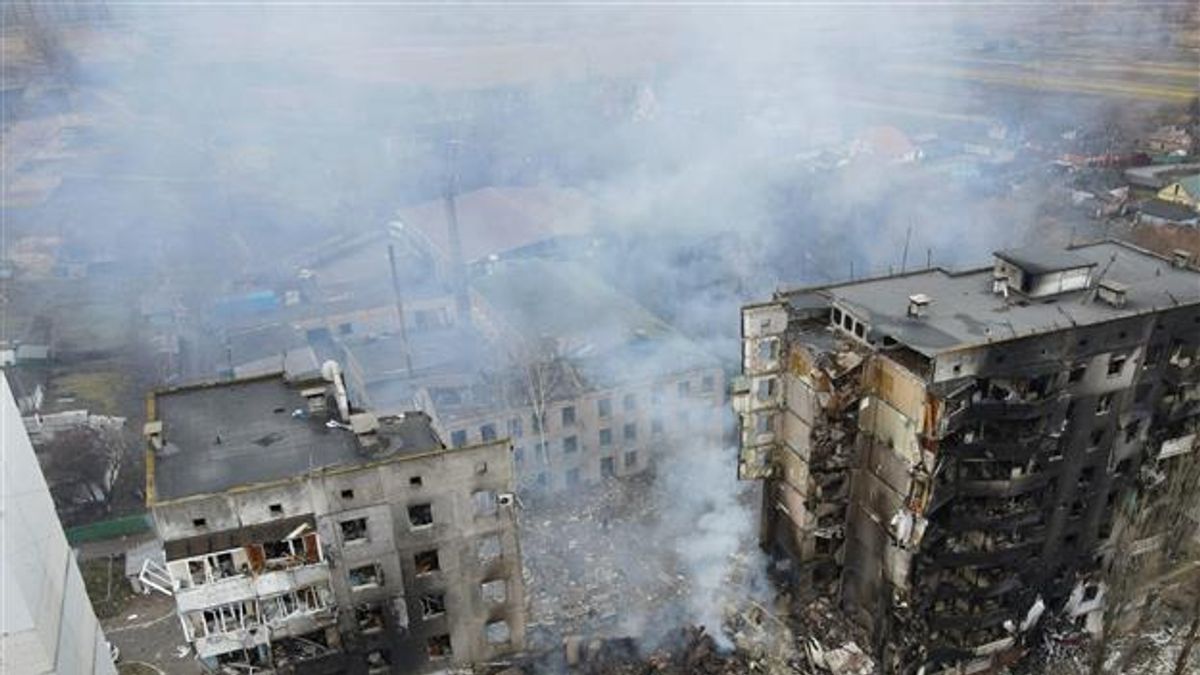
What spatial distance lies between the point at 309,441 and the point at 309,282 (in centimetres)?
3156

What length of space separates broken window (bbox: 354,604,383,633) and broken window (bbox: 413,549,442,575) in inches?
41.9

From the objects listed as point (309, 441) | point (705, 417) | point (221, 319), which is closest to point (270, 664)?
point (309, 441)

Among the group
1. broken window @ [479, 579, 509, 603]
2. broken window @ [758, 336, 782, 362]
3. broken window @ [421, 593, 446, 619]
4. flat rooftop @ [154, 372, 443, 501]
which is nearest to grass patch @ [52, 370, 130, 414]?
flat rooftop @ [154, 372, 443, 501]

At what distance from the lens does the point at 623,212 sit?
51.3 metres

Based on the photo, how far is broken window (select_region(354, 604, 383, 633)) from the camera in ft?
59.1

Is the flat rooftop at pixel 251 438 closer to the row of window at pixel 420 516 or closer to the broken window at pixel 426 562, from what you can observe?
the row of window at pixel 420 516

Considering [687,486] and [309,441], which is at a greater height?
[309,441]

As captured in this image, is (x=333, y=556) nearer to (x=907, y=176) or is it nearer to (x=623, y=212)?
(x=623, y=212)

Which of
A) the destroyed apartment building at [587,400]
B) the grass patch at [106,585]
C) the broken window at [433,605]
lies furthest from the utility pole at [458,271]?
the broken window at [433,605]

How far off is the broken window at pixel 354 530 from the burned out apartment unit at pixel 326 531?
0.09 feet

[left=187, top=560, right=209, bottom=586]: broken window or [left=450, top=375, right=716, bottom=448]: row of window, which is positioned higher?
[left=187, top=560, right=209, bottom=586]: broken window

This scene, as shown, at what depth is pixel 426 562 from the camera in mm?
18141

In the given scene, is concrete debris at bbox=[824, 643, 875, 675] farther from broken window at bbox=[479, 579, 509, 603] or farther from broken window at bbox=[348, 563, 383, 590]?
broken window at bbox=[348, 563, 383, 590]

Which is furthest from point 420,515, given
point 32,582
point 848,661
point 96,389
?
point 96,389
